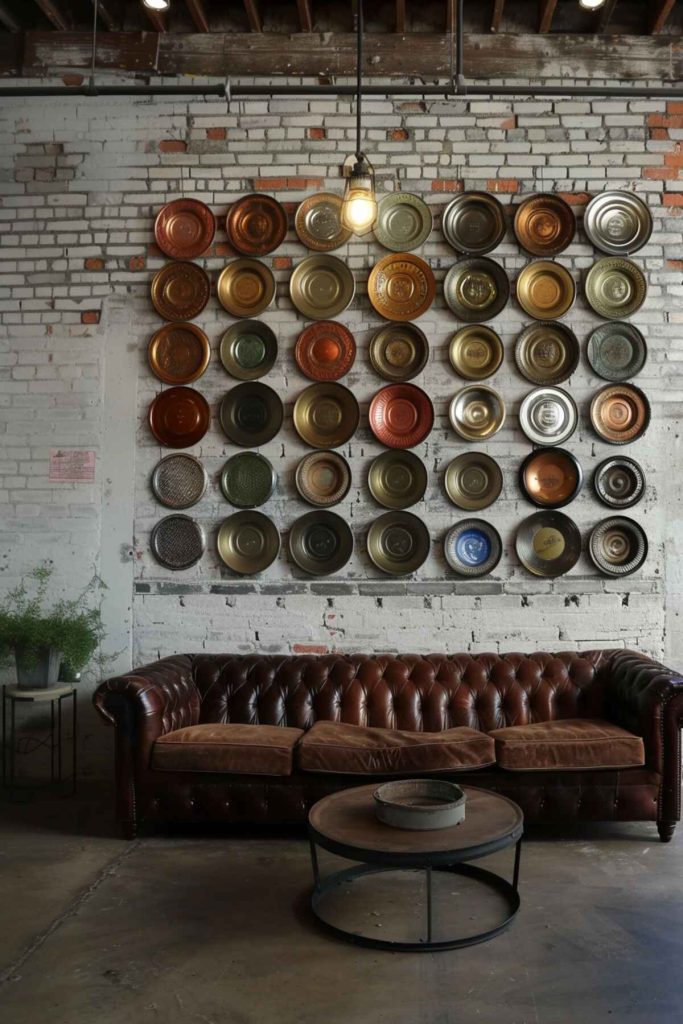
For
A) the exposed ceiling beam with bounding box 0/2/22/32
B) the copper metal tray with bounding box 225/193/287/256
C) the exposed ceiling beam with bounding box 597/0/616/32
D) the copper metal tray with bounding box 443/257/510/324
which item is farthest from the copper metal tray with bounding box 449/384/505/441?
the exposed ceiling beam with bounding box 0/2/22/32

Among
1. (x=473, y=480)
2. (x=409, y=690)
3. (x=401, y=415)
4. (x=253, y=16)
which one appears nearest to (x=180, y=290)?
(x=401, y=415)

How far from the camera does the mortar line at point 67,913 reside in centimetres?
298

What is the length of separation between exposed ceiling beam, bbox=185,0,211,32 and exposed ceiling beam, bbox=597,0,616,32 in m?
2.35

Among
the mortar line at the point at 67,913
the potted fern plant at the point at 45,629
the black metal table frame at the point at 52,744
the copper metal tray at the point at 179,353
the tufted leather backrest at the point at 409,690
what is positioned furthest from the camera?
the copper metal tray at the point at 179,353

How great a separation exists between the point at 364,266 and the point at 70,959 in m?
3.98

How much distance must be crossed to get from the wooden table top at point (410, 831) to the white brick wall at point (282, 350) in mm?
1865

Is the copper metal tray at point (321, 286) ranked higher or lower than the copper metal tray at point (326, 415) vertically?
higher

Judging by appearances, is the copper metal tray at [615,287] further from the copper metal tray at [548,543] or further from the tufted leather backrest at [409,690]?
the tufted leather backrest at [409,690]

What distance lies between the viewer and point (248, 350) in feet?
18.0

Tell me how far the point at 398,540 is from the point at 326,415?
0.86 m

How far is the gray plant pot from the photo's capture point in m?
5.01

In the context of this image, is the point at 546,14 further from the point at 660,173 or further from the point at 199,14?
the point at 199,14

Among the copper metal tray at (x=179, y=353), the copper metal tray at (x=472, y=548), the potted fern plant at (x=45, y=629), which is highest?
the copper metal tray at (x=179, y=353)

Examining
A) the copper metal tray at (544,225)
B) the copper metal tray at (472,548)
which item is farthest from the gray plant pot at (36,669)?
the copper metal tray at (544,225)
